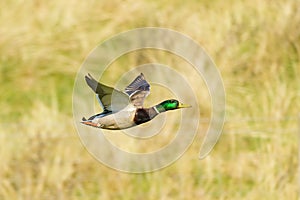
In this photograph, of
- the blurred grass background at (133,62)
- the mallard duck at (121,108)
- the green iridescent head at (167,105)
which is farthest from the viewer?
the blurred grass background at (133,62)

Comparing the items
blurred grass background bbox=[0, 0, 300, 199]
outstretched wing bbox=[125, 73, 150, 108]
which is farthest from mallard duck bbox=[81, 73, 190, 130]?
blurred grass background bbox=[0, 0, 300, 199]

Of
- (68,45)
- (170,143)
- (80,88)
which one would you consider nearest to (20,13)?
(68,45)

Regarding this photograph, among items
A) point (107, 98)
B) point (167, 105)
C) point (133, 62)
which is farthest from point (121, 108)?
point (133, 62)

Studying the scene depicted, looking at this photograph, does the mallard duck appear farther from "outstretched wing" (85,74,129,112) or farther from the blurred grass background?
the blurred grass background

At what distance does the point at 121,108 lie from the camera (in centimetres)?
294

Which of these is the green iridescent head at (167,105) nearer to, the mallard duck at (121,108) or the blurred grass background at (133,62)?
the mallard duck at (121,108)

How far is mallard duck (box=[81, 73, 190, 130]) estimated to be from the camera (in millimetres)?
2865

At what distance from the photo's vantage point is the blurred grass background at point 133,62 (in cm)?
534

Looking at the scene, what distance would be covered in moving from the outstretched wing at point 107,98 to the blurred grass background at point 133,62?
2318 millimetres

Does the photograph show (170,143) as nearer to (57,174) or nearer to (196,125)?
(196,125)

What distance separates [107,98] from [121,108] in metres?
0.07

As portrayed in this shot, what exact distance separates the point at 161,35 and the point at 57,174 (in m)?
1.75

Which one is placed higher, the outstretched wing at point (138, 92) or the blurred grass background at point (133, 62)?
the blurred grass background at point (133, 62)

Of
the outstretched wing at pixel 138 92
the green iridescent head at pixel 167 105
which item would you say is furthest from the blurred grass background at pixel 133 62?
the outstretched wing at pixel 138 92
